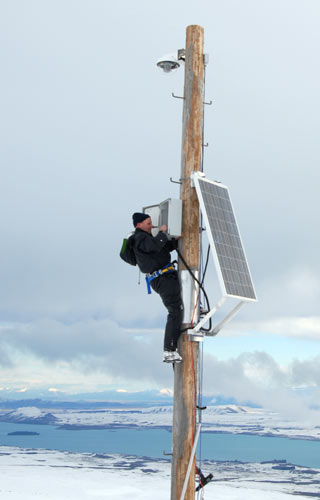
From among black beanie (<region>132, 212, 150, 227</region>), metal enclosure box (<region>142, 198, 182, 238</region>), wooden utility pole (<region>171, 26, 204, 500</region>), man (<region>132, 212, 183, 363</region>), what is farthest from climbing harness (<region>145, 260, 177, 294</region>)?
black beanie (<region>132, 212, 150, 227</region>)

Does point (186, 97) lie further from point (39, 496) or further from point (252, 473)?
point (252, 473)

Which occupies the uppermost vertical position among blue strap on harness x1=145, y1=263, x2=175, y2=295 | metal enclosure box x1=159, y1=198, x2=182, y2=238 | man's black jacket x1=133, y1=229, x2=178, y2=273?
metal enclosure box x1=159, y1=198, x2=182, y2=238

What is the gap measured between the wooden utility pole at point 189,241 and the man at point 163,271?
0.60 ft

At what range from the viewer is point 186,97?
8.64m

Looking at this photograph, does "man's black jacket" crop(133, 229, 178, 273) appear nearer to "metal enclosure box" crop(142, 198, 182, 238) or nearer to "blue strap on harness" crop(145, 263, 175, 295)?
"blue strap on harness" crop(145, 263, 175, 295)

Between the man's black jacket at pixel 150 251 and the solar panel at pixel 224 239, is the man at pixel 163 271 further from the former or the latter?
the solar panel at pixel 224 239

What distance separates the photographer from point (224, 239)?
809 cm

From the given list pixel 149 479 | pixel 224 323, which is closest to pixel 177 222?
pixel 224 323

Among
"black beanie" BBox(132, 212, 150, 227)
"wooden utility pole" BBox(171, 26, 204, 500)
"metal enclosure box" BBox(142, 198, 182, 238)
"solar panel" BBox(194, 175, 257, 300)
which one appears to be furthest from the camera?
"black beanie" BBox(132, 212, 150, 227)

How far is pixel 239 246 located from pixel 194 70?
8.86 feet

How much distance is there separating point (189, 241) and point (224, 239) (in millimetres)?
517

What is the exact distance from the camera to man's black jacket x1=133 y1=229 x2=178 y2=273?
8.00m

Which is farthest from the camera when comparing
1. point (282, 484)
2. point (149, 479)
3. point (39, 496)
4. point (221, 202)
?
point (282, 484)

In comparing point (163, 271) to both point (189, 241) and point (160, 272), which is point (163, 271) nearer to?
point (160, 272)
